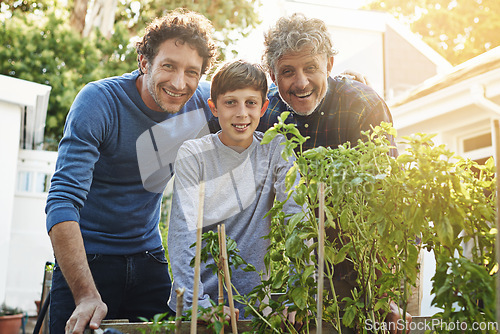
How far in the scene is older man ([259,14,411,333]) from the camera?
207cm

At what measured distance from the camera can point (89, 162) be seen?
1972mm

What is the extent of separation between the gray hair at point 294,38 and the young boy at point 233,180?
12cm

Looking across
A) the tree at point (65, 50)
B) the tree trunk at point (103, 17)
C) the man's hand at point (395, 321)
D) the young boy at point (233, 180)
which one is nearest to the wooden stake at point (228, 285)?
the young boy at point (233, 180)

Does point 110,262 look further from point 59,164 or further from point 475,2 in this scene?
point 475,2

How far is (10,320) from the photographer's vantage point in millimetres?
6117

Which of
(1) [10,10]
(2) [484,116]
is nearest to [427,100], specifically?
(2) [484,116]

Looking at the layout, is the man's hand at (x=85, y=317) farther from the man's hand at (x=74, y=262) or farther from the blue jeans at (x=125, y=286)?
the blue jeans at (x=125, y=286)

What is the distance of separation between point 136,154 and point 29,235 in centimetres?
672

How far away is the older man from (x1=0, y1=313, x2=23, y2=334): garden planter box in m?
5.17

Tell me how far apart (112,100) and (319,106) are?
89 centimetres

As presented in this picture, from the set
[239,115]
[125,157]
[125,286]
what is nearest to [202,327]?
[239,115]

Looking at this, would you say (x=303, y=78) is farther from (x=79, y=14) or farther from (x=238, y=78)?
(x=79, y=14)

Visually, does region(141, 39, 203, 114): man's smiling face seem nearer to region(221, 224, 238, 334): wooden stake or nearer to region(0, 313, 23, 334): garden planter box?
region(221, 224, 238, 334): wooden stake

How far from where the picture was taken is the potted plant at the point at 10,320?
6055 mm
